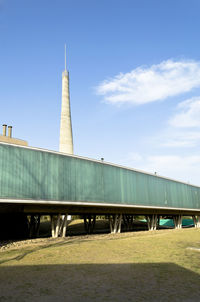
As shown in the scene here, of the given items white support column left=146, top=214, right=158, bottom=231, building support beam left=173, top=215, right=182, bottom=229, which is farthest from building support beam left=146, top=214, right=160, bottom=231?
building support beam left=173, top=215, right=182, bottom=229

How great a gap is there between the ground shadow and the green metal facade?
31.5 ft

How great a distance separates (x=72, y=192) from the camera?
2419cm

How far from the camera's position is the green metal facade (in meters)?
20.2

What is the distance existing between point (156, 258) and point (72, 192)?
12081 millimetres

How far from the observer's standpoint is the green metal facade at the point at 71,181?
20.2 m

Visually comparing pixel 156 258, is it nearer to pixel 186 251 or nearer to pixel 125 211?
pixel 186 251

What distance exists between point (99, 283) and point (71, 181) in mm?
15627

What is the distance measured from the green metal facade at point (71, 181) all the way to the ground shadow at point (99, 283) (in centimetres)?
960

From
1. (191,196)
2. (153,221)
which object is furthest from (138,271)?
(191,196)

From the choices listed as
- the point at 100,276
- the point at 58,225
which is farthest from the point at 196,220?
the point at 100,276

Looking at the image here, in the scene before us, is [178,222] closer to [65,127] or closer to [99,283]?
[65,127]

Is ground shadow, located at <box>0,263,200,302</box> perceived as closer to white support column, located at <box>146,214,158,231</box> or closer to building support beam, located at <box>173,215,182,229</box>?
white support column, located at <box>146,214,158,231</box>

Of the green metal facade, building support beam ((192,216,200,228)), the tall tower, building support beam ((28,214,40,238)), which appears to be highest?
the tall tower

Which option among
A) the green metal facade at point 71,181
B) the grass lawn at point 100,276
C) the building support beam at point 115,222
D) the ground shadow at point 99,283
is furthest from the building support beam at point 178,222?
the ground shadow at point 99,283
